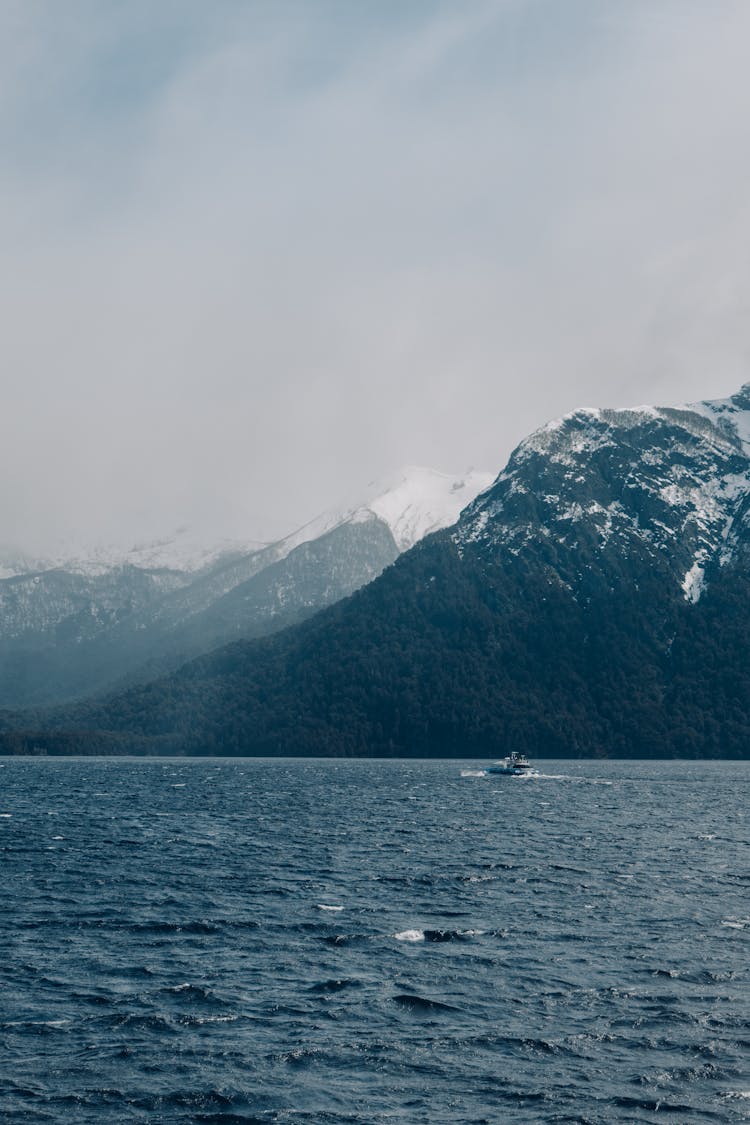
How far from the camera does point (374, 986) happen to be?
67188 mm

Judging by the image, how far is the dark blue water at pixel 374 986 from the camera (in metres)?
50.7

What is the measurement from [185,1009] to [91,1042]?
6.54 metres

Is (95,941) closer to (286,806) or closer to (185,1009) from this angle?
(185,1009)

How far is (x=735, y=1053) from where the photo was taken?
56.0 meters

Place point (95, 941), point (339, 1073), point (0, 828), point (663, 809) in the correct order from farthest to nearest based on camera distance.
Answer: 1. point (663, 809)
2. point (0, 828)
3. point (95, 941)
4. point (339, 1073)

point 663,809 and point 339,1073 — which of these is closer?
point 339,1073

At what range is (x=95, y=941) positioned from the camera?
78.7 m

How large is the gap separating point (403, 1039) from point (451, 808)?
136464 mm

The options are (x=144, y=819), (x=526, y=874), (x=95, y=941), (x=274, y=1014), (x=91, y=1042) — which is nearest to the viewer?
(x=91, y=1042)

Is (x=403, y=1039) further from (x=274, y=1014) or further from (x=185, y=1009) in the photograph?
(x=185, y=1009)

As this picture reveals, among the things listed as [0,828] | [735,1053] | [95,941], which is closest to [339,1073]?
[735,1053]

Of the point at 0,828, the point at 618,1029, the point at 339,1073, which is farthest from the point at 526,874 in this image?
the point at 0,828

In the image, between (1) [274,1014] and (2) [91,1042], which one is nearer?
(2) [91,1042]

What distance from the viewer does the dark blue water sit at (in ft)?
166
